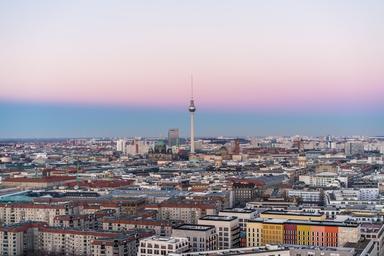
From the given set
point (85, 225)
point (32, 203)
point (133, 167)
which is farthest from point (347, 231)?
point (133, 167)

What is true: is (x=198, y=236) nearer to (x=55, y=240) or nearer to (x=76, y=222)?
(x=55, y=240)

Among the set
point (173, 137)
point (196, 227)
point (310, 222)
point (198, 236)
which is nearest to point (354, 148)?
point (173, 137)

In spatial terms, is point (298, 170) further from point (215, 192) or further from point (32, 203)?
point (32, 203)

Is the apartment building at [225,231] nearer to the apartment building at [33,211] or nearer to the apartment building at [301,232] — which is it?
the apartment building at [301,232]

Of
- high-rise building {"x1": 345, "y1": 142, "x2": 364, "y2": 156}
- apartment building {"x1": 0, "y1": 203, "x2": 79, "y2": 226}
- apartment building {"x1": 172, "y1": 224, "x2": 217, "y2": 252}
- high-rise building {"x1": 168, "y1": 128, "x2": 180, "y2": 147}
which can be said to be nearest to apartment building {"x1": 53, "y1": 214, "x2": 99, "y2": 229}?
apartment building {"x1": 0, "y1": 203, "x2": 79, "y2": 226}

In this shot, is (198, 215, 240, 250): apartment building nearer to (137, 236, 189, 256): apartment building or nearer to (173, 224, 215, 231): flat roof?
(173, 224, 215, 231): flat roof
